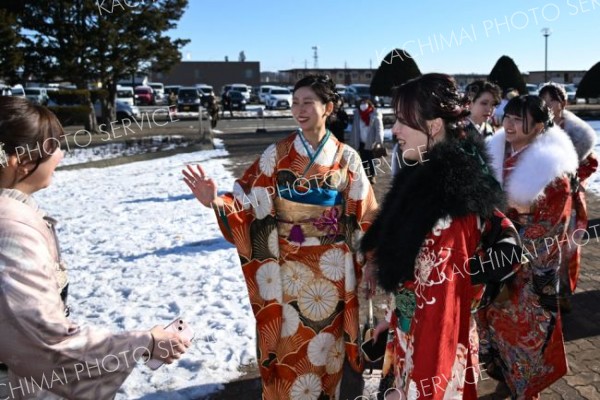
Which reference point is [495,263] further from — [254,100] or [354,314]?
[254,100]

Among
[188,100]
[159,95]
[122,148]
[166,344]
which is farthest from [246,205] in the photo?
[159,95]

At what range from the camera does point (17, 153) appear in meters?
1.60

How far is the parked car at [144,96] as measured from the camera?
37562mm

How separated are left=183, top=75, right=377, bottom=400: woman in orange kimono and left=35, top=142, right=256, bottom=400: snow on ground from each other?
0.83 meters

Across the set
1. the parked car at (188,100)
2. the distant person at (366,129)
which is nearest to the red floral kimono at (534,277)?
the distant person at (366,129)

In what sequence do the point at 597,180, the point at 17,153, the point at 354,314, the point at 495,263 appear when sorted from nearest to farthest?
the point at 17,153 → the point at 495,263 → the point at 354,314 → the point at 597,180

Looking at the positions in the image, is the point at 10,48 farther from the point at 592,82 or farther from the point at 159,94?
the point at 159,94

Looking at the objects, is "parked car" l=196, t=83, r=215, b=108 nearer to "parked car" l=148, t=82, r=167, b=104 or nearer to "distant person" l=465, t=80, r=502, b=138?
"parked car" l=148, t=82, r=167, b=104

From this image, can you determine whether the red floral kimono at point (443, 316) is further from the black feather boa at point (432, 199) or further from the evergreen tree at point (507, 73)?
the evergreen tree at point (507, 73)

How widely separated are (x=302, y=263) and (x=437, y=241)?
119 cm

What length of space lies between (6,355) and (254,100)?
42595mm

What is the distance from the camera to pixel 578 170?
14.2ft

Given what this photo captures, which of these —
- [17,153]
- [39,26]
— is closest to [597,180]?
[17,153]

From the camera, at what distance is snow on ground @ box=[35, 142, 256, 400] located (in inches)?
141
